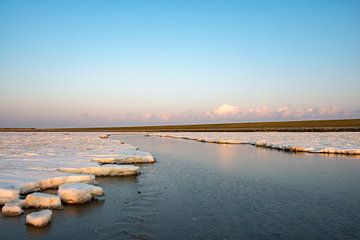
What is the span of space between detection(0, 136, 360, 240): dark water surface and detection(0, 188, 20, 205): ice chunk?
92 centimetres

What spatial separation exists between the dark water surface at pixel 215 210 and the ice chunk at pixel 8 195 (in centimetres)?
92

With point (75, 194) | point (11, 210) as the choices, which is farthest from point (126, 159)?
point (11, 210)

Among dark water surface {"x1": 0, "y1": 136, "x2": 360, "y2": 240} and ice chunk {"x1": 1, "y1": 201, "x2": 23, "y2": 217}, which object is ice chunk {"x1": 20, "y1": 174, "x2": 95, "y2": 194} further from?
ice chunk {"x1": 1, "y1": 201, "x2": 23, "y2": 217}

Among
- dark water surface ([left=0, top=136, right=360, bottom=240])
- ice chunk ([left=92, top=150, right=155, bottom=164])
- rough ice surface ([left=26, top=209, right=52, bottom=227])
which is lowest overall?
dark water surface ([left=0, top=136, right=360, bottom=240])

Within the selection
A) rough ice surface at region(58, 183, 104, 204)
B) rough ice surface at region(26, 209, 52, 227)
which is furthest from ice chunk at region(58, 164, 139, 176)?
rough ice surface at region(26, 209, 52, 227)

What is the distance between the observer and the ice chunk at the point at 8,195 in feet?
22.3

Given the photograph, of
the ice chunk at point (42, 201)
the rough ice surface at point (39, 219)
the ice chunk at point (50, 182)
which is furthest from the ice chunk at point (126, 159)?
the rough ice surface at point (39, 219)

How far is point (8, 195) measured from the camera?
22.6 ft

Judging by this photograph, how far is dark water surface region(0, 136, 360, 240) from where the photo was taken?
537 centimetres

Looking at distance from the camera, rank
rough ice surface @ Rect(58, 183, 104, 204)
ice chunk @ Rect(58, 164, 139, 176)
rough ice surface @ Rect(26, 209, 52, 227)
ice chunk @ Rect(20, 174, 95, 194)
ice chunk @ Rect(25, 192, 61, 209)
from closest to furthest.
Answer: rough ice surface @ Rect(26, 209, 52, 227)
ice chunk @ Rect(25, 192, 61, 209)
rough ice surface @ Rect(58, 183, 104, 204)
ice chunk @ Rect(20, 174, 95, 194)
ice chunk @ Rect(58, 164, 139, 176)

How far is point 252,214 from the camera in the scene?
6.36 metres

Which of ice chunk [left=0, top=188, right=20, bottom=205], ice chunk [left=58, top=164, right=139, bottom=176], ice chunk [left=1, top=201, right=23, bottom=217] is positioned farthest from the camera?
ice chunk [left=58, top=164, right=139, bottom=176]

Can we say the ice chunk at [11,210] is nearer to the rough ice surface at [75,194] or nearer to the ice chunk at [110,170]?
the rough ice surface at [75,194]

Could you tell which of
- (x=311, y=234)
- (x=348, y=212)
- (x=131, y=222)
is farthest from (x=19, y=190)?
(x=348, y=212)
